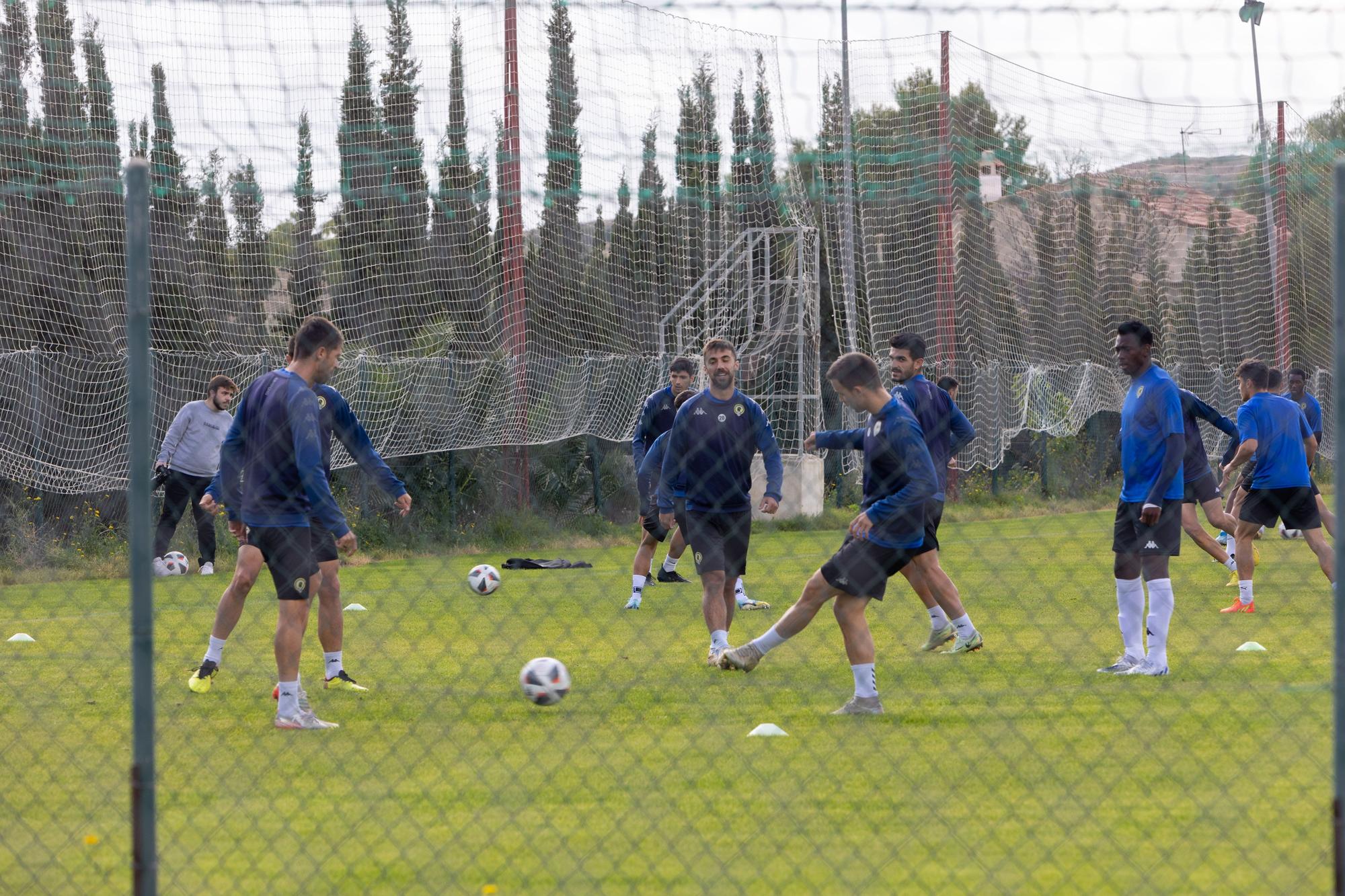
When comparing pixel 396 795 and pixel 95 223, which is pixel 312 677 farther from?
pixel 95 223

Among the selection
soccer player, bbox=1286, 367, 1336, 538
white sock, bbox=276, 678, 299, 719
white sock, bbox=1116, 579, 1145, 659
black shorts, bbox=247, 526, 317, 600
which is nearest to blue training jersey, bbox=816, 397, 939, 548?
white sock, bbox=1116, 579, 1145, 659

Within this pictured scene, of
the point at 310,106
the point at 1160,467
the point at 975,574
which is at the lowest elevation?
the point at 975,574

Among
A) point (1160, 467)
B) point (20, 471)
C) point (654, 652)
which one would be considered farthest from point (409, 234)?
point (1160, 467)

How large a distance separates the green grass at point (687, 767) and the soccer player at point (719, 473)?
0.50 metres

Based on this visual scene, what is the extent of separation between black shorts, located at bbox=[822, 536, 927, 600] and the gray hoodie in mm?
8928

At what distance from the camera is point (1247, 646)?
9000 mm

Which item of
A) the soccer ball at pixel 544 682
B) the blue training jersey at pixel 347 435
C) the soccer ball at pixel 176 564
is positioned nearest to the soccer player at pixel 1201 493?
the soccer ball at pixel 544 682

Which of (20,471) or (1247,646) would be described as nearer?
(1247,646)

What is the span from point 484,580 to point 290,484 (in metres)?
4.34

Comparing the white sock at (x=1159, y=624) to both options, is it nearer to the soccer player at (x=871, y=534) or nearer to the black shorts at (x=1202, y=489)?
the soccer player at (x=871, y=534)

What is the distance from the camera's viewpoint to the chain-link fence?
207 inches

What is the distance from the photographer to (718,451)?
9242 millimetres

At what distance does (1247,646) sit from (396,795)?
549 centimetres

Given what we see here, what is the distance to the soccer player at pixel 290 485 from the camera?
711cm
